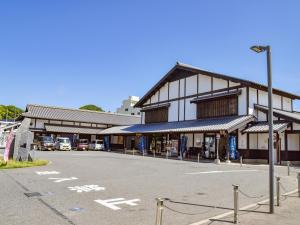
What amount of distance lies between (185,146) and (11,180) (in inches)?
805

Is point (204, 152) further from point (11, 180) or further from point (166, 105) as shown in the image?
point (11, 180)

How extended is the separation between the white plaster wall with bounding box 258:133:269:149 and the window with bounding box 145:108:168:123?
12870 mm

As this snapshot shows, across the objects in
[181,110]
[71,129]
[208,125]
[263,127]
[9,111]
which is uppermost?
[9,111]

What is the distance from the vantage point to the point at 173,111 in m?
33.2

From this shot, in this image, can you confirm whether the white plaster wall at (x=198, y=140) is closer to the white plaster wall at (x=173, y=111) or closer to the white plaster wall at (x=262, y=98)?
the white plaster wall at (x=173, y=111)

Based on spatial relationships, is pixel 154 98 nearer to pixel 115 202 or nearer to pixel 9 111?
pixel 115 202

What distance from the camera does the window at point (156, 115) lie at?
34.7 metres

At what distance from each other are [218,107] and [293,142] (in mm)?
7296

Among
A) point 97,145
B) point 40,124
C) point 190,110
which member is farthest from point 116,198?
point 40,124

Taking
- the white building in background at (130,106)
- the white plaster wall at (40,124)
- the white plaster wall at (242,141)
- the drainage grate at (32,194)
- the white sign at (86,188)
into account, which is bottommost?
the drainage grate at (32,194)

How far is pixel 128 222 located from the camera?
594 cm

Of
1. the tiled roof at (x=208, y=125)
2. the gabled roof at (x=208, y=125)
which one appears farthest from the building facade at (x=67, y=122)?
the tiled roof at (x=208, y=125)

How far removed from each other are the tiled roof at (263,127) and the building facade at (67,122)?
1001 inches

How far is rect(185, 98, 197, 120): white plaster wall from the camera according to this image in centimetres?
3006
